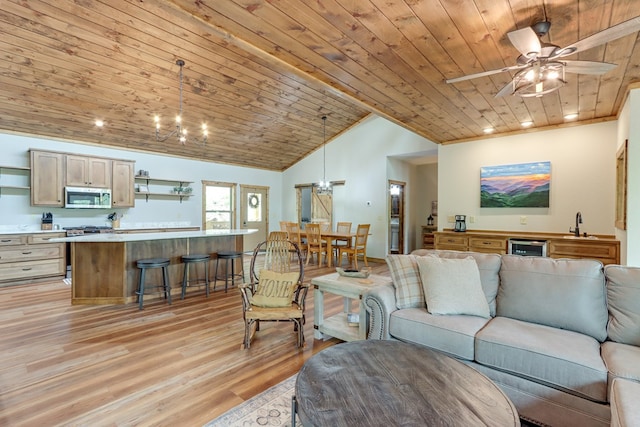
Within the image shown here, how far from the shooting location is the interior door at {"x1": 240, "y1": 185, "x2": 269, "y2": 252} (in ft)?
29.1

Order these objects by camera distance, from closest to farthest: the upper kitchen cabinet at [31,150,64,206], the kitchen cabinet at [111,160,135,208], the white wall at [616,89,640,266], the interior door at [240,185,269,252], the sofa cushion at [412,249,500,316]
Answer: the sofa cushion at [412,249,500,316] < the white wall at [616,89,640,266] < the upper kitchen cabinet at [31,150,64,206] < the kitchen cabinet at [111,160,135,208] < the interior door at [240,185,269,252]

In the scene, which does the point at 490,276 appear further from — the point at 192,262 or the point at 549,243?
the point at 192,262

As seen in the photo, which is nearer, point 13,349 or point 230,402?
point 230,402

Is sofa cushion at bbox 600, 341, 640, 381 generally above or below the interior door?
below

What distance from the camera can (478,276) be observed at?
7.88 ft

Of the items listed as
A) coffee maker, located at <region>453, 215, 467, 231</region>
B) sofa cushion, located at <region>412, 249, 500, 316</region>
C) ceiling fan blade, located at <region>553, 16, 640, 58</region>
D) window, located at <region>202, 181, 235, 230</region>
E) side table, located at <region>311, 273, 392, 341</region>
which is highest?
ceiling fan blade, located at <region>553, 16, 640, 58</region>

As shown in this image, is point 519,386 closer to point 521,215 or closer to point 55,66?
point 521,215

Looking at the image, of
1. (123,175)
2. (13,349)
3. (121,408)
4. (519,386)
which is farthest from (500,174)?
(123,175)

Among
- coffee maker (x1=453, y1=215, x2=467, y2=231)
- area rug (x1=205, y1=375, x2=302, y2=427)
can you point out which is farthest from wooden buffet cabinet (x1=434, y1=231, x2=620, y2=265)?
area rug (x1=205, y1=375, x2=302, y2=427)

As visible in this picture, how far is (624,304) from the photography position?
1.92m

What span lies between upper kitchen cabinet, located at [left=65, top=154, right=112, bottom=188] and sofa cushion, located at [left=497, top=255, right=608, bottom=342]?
271 inches

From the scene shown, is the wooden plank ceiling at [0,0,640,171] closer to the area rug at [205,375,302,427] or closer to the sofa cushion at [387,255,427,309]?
the sofa cushion at [387,255,427,309]

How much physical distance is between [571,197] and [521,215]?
69 centimetres

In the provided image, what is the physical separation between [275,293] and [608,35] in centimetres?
307
